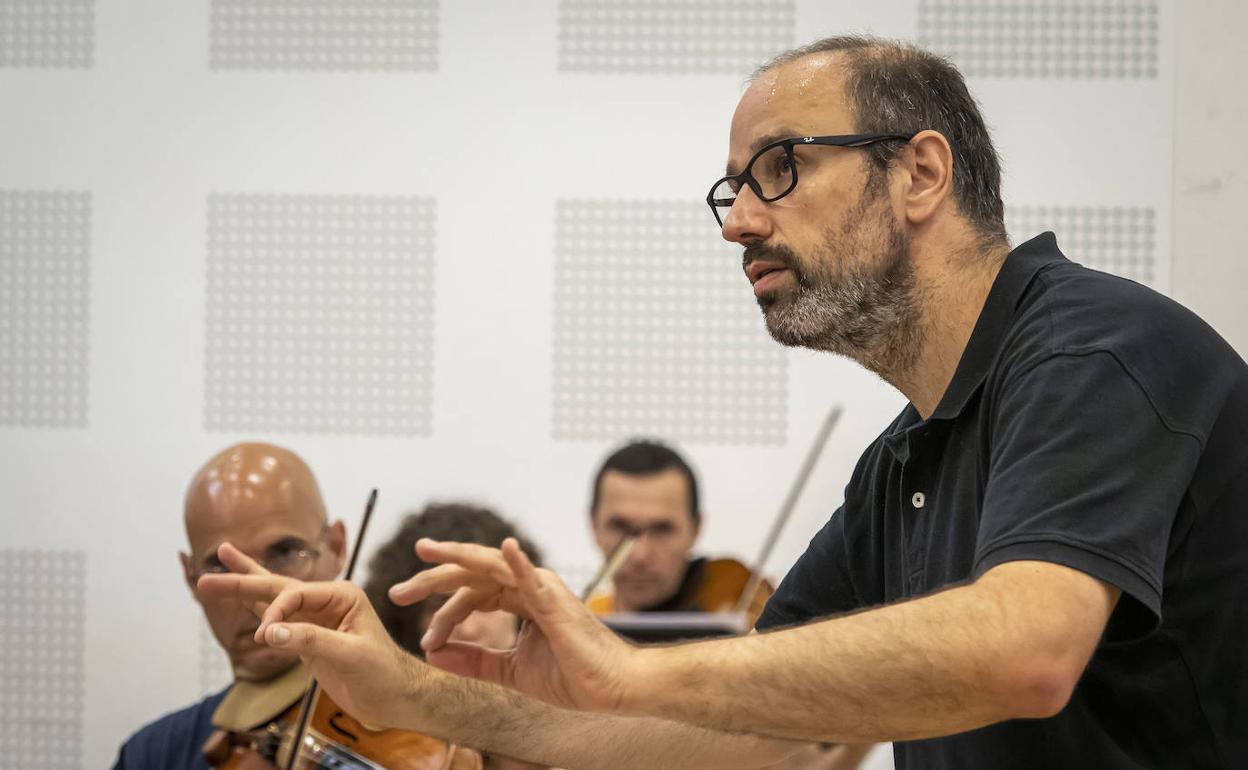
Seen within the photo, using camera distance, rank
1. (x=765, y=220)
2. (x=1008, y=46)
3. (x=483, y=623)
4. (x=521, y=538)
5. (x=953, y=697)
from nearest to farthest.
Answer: (x=953, y=697)
(x=765, y=220)
(x=483, y=623)
(x=521, y=538)
(x=1008, y=46)

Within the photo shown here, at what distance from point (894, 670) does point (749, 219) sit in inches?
25.4

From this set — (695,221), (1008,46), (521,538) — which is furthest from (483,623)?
(1008,46)

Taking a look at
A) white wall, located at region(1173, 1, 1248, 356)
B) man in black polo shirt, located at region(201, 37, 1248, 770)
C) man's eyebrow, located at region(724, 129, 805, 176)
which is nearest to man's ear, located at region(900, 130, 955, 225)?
man in black polo shirt, located at region(201, 37, 1248, 770)

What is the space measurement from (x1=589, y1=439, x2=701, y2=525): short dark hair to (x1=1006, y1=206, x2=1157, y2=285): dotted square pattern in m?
1.08

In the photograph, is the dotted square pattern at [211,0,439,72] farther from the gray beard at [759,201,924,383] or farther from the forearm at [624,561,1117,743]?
the forearm at [624,561,1117,743]

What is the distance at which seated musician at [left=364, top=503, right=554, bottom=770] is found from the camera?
270 centimetres

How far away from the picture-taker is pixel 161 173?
3.96 meters

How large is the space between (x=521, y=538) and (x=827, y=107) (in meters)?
1.74

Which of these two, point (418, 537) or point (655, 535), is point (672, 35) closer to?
point (655, 535)

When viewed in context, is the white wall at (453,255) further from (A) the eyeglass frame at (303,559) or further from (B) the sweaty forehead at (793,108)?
(B) the sweaty forehead at (793,108)

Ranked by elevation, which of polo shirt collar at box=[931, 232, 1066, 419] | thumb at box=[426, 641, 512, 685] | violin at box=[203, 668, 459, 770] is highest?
polo shirt collar at box=[931, 232, 1066, 419]

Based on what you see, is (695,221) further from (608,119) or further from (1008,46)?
(1008,46)

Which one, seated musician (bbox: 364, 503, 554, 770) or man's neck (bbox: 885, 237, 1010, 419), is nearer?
man's neck (bbox: 885, 237, 1010, 419)

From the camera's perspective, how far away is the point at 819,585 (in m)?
1.76
